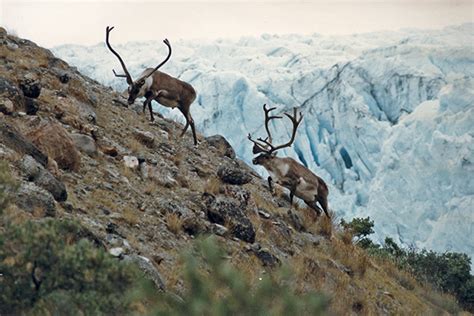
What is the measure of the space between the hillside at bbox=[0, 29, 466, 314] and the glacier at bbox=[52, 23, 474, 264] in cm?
2084

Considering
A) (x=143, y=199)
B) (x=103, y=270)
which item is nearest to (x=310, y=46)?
(x=143, y=199)

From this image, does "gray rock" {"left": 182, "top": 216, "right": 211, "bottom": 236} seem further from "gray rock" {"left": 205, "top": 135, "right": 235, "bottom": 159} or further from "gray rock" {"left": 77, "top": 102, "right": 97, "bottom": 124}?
"gray rock" {"left": 205, "top": 135, "right": 235, "bottom": 159}

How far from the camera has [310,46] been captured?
58.0 meters

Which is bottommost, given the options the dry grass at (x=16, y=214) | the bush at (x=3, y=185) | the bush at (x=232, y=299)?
the dry grass at (x=16, y=214)

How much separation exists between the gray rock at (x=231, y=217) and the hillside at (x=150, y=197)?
15 millimetres

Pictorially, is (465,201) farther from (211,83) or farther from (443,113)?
(211,83)

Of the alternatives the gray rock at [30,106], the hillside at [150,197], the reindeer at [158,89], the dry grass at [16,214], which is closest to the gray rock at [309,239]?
the hillside at [150,197]

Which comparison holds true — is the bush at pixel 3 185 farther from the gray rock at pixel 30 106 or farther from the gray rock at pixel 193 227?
the gray rock at pixel 30 106

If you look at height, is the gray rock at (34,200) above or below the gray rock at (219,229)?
above

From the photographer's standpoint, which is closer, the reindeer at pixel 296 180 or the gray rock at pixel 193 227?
the gray rock at pixel 193 227

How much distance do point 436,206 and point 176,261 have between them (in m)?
28.3

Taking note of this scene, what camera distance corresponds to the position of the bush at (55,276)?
3.97m

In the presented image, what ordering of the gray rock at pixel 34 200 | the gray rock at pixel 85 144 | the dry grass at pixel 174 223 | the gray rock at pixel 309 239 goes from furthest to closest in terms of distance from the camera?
the gray rock at pixel 309 239 → the gray rock at pixel 85 144 → the dry grass at pixel 174 223 → the gray rock at pixel 34 200

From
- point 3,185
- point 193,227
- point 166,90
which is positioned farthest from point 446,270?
point 3,185
